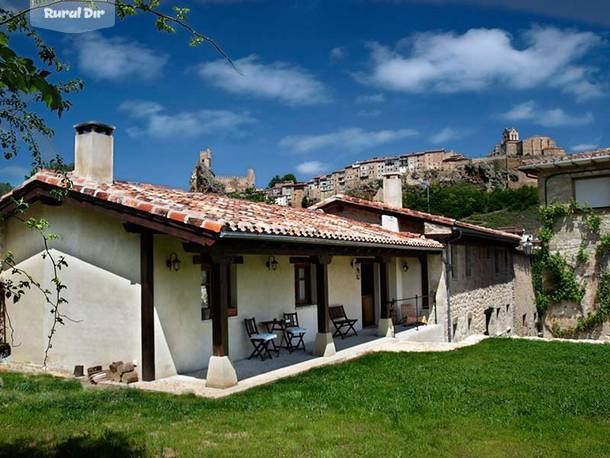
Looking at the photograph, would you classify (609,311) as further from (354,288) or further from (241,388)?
(241,388)


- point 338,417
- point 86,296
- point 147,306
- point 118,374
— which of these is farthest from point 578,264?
point 86,296

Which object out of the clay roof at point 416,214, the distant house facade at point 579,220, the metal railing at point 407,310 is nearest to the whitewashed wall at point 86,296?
the metal railing at point 407,310

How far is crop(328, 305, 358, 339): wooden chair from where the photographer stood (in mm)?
12866

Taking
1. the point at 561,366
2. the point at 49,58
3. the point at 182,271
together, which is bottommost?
the point at 561,366

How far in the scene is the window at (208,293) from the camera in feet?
31.0

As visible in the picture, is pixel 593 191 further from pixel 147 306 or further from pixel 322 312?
pixel 147 306

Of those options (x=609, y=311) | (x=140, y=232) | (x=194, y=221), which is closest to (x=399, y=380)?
(x=194, y=221)

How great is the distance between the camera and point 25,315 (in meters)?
9.56

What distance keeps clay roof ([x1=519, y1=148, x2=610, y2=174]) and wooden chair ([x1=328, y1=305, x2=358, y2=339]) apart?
734 centimetres

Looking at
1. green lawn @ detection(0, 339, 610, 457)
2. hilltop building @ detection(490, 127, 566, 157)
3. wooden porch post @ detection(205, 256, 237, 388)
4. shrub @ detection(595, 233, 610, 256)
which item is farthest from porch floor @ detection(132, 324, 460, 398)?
hilltop building @ detection(490, 127, 566, 157)

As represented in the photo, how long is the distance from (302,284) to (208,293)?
344 cm

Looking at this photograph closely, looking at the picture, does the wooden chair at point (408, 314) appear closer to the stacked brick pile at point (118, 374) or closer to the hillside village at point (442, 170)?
the stacked brick pile at point (118, 374)

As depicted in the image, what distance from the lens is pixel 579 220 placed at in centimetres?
1667

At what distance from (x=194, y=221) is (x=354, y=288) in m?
7.84
